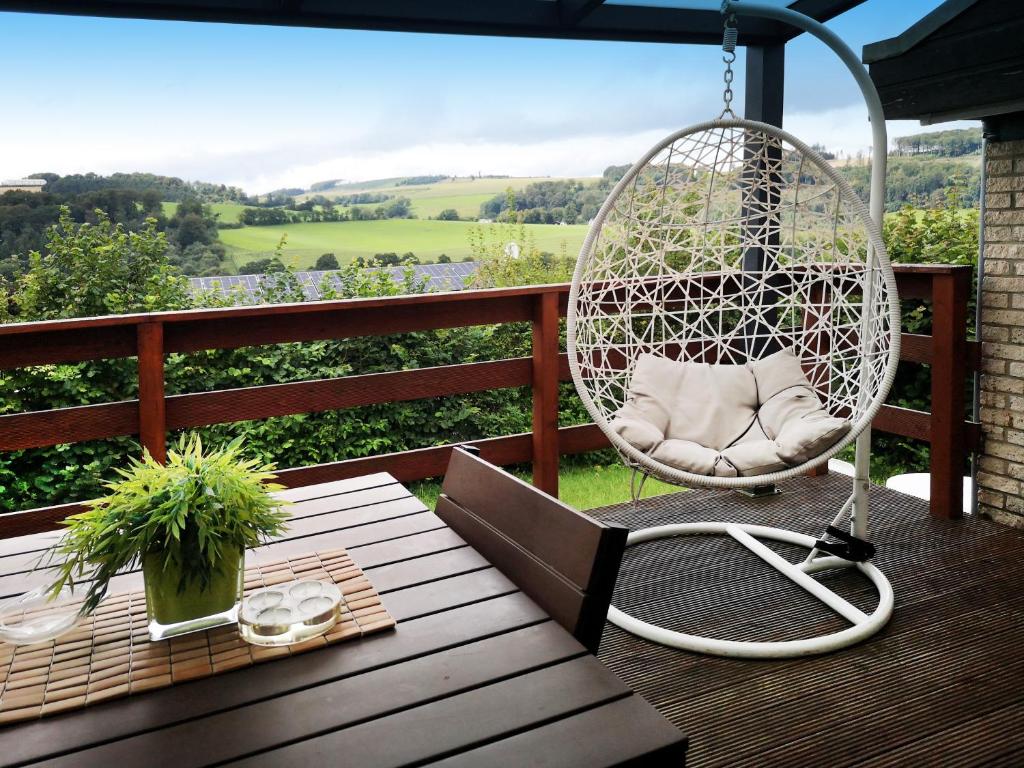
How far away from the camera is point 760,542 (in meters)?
3.33

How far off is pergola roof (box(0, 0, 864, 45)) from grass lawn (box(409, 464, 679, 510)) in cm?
217

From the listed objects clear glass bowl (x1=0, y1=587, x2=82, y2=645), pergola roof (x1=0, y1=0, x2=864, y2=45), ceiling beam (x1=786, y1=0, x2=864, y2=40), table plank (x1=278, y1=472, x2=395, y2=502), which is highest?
ceiling beam (x1=786, y1=0, x2=864, y2=40)

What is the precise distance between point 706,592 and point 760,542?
533 mm

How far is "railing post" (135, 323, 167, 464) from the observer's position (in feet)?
9.80

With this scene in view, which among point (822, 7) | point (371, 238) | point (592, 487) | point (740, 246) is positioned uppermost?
point (822, 7)

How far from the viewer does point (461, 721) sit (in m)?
0.98

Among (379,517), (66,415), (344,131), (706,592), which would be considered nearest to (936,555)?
(706,592)

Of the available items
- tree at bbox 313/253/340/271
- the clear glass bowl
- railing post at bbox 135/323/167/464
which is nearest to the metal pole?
railing post at bbox 135/323/167/464

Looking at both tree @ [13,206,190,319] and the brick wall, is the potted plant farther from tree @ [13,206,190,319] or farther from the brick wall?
tree @ [13,206,190,319]

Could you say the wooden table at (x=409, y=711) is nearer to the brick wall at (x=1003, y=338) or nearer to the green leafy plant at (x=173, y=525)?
the green leafy plant at (x=173, y=525)

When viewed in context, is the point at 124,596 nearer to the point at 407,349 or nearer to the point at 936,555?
the point at 936,555

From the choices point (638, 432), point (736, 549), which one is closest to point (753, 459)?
point (638, 432)

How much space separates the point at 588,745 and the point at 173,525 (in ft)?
1.93

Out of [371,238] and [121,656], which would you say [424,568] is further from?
[371,238]
